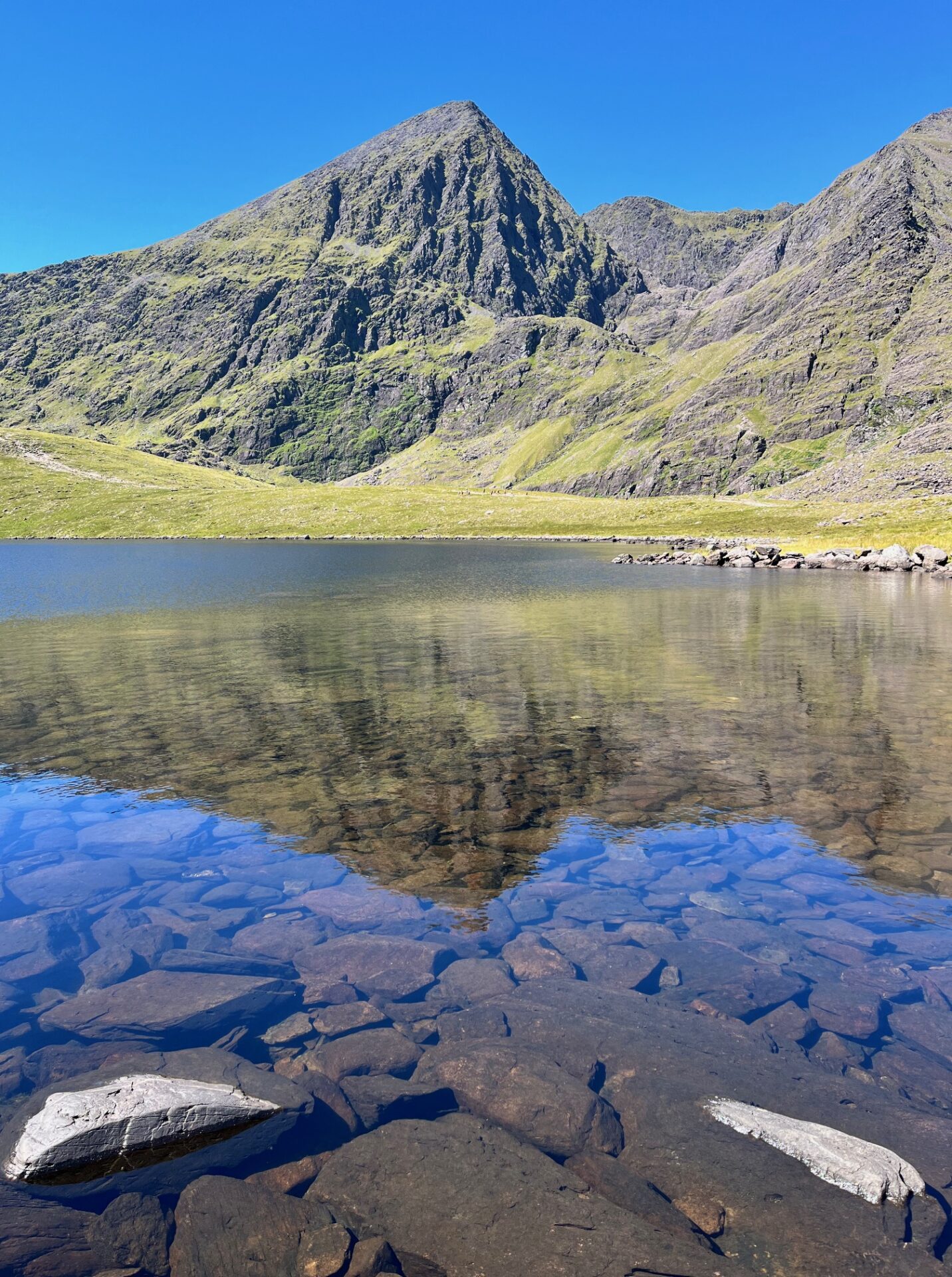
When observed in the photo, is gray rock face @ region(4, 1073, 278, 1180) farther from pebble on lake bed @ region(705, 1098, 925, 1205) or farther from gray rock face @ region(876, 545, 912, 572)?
gray rock face @ region(876, 545, 912, 572)

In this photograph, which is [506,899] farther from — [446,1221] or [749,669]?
[749,669]

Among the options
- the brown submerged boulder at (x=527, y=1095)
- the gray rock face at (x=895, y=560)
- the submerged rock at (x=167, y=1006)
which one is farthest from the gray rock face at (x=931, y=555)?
the submerged rock at (x=167, y=1006)

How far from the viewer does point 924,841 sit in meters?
14.8

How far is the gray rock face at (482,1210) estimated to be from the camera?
6328mm

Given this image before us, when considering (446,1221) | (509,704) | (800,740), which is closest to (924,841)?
(800,740)

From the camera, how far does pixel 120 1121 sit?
7.57 m

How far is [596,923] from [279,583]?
6951 cm

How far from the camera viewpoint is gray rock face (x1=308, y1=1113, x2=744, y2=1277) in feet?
20.8

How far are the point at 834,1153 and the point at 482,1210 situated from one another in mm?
3587

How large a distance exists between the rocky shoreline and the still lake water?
177 feet

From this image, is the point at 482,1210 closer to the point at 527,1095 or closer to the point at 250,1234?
the point at 527,1095

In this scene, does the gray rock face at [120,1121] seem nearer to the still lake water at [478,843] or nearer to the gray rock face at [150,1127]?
the gray rock face at [150,1127]

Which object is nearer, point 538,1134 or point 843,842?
point 538,1134

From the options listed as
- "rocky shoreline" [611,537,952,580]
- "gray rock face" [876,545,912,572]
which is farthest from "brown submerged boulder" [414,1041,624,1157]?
"gray rock face" [876,545,912,572]
